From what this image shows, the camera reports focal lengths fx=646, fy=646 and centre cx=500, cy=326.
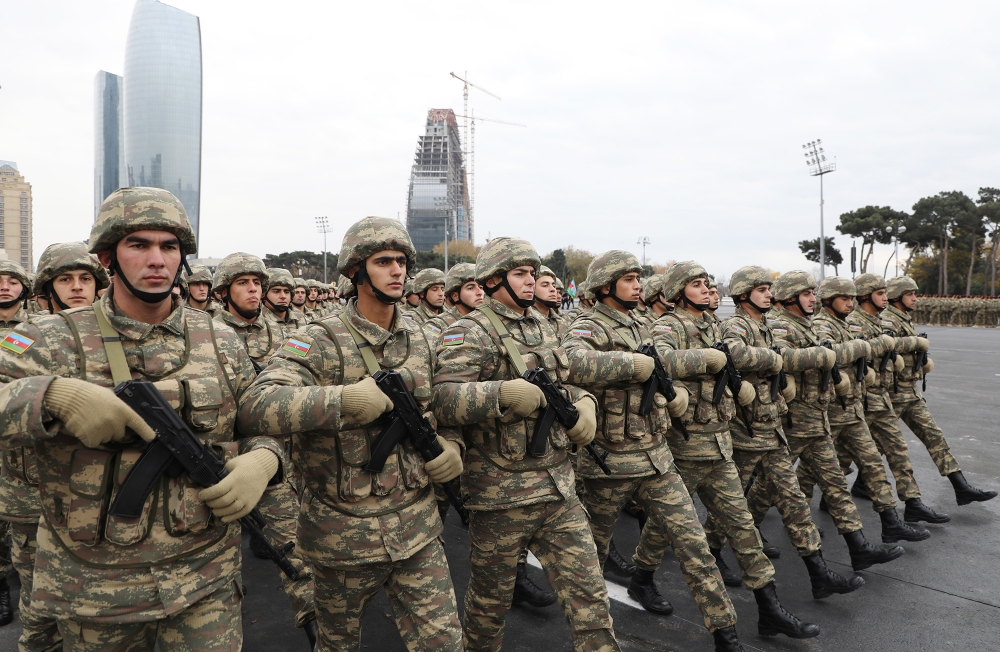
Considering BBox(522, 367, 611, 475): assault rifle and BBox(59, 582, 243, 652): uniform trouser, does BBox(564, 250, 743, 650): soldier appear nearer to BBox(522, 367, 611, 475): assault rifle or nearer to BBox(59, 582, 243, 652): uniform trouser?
BBox(522, 367, 611, 475): assault rifle

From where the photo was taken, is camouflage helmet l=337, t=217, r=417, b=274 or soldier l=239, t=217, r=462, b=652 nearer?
soldier l=239, t=217, r=462, b=652

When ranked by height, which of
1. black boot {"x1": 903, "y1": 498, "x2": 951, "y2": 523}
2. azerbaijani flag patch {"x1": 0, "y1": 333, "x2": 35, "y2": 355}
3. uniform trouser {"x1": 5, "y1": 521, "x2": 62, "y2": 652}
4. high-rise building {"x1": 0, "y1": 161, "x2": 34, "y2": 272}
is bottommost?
black boot {"x1": 903, "y1": 498, "x2": 951, "y2": 523}

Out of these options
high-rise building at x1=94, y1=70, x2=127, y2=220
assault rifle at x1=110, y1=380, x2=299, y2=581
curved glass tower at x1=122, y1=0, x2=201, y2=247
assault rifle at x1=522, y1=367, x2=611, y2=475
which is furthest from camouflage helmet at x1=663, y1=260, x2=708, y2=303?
high-rise building at x1=94, y1=70, x2=127, y2=220

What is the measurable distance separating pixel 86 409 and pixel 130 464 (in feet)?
1.06

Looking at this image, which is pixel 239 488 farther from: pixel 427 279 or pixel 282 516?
pixel 427 279

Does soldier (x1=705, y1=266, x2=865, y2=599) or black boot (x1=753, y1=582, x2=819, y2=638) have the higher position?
soldier (x1=705, y1=266, x2=865, y2=599)

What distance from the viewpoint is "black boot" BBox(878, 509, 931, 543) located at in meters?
5.72

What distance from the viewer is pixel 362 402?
261 cm

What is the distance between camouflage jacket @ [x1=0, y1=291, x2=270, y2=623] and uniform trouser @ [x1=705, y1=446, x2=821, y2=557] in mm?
3619

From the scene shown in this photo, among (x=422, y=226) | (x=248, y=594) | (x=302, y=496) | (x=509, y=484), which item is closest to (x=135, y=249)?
(x=302, y=496)

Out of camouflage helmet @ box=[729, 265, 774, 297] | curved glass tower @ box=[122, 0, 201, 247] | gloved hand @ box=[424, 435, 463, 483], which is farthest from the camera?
curved glass tower @ box=[122, 0, 201, 247]

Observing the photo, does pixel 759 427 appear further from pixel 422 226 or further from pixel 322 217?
pixel 422 226

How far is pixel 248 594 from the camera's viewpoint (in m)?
4.83

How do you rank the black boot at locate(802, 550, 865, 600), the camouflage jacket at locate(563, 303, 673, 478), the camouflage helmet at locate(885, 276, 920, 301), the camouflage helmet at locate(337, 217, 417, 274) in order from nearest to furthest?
the camouflage helmet at locate(337, 217, 417, 274) → the camouflage jacket at locate(563, 303, 673, 478) → the black boot at locate(802, 550, 865, 600) → the camouflage helmet at locate(885, 276, 920, 301)
